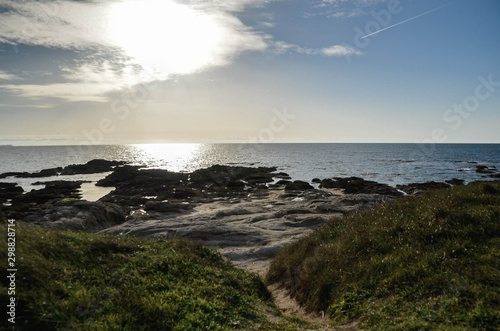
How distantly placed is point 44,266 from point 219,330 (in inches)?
171

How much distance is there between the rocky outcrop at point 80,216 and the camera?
2073cm

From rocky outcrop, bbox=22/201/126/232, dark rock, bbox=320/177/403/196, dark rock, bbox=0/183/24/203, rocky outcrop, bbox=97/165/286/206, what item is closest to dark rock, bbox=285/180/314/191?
rocky outcrop, bbox=97/165/286/206

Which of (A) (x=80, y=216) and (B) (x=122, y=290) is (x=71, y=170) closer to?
(A) (x=80, y=216)

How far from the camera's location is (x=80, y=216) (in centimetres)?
2206

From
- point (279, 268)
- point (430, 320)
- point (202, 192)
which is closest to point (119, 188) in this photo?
point (202, 192)

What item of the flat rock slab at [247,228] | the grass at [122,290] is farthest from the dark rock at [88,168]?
the grass at [122,290]

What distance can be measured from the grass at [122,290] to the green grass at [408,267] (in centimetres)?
155

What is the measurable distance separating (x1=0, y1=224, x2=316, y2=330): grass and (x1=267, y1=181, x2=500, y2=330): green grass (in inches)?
61.1

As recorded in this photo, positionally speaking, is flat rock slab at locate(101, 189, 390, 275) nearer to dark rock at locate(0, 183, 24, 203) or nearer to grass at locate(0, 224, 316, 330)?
grass at locate(0, 224, 316, 330)

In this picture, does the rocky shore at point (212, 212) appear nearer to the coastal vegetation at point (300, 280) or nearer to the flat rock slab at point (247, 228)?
the flat rock slab at point (247, 228)

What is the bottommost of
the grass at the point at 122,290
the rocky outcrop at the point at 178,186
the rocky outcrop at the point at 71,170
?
the rocky outcrop at the point at 71,170

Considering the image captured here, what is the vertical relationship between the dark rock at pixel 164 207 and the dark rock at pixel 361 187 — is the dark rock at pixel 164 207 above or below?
below

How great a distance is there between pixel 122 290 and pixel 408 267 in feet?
23.7

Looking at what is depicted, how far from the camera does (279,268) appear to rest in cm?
1115
